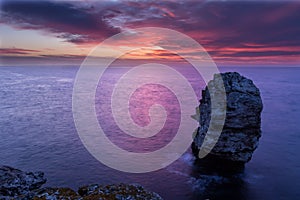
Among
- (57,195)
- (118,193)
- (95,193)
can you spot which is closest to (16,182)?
(57,195)

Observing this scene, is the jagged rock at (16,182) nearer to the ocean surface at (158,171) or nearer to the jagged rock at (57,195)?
the jagged rock at (57,195)

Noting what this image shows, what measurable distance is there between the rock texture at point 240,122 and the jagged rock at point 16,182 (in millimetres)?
36477

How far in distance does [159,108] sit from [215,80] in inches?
3378

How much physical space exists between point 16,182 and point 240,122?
42914 millimetres

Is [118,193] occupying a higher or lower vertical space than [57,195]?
higher

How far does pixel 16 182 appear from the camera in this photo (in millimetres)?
34875

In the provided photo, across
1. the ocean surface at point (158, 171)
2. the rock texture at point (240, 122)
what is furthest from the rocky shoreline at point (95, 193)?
the rock texture at point (240, 122)

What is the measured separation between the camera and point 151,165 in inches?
2458

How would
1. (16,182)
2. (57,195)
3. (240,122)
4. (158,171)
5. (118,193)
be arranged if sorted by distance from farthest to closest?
(158,171)
(240,122)
(16,182)
(118,193)
(57,195)

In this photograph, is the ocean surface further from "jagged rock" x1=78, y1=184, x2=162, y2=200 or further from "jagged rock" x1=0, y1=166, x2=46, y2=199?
"jagged rock" x1=78, y1=184, x2=162, y2=200

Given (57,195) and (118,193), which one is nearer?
(57,195)

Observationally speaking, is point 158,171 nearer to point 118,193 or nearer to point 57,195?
point 118,193

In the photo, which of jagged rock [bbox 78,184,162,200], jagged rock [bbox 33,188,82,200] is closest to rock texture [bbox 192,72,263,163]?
jagged rock [bbox 78,184,162,200]

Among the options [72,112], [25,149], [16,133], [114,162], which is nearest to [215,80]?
[114,162]
